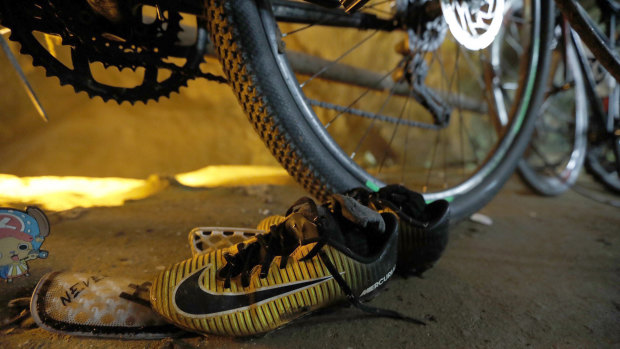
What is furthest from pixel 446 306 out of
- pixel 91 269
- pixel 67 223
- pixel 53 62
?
pixel 67 223

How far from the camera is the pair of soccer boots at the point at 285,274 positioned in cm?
65

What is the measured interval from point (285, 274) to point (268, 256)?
0.20ft

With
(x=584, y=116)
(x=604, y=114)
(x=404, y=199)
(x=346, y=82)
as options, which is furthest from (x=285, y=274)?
(x=584, y=116)

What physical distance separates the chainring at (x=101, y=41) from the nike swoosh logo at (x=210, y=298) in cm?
65

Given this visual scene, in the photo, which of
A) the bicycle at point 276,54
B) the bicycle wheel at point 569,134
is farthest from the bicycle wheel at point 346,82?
the bicycle wheel at point 569,134

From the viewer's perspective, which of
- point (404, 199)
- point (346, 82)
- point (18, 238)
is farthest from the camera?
point (346, 82)

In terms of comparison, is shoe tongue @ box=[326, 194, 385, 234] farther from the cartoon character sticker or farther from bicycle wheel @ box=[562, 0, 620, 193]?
bicycle wheel @ box=[562, 0, 620, 193]

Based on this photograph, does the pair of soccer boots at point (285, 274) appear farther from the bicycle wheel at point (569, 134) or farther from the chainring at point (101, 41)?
the bicycle wheel at point (569, 134)

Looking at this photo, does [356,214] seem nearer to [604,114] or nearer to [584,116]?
[604,114]

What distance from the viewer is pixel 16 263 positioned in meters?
0.65

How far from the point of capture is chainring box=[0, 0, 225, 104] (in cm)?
76

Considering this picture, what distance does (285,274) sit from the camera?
698mm

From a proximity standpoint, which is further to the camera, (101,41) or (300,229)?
(101,41)

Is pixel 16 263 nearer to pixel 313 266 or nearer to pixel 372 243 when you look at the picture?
pixel 313 266
